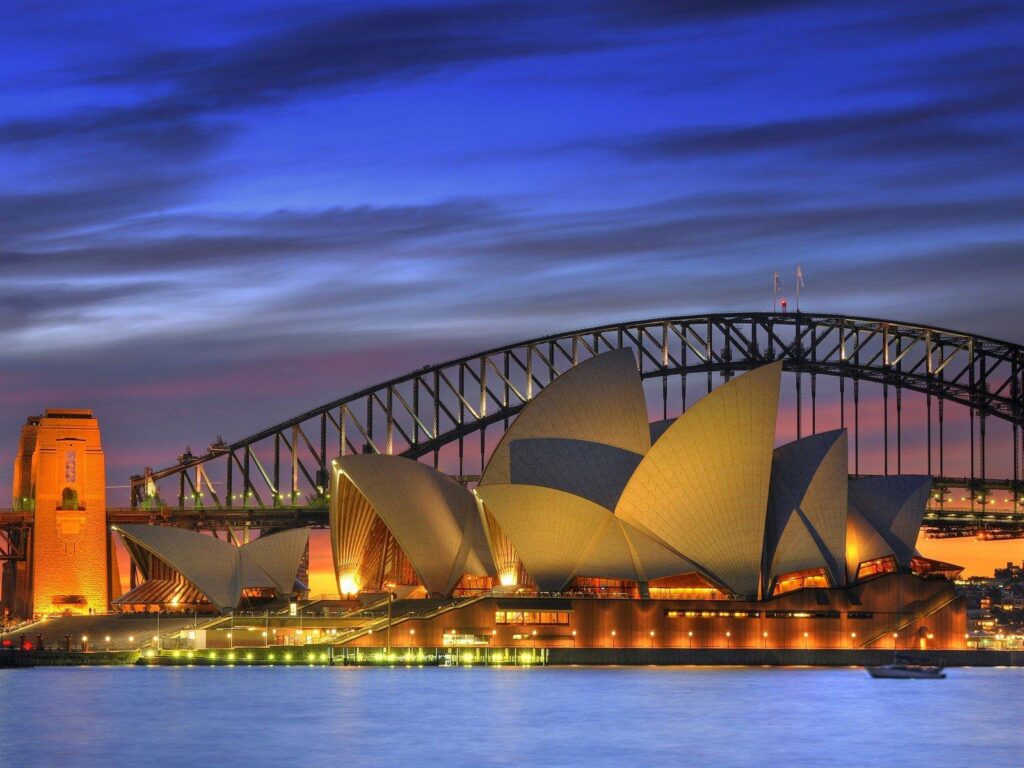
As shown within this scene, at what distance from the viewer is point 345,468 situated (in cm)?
11225

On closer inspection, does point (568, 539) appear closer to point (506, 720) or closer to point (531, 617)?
point (531, 617)

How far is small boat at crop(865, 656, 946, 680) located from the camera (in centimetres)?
10106

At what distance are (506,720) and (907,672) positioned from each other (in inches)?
1340

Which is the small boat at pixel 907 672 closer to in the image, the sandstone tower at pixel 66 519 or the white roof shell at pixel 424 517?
the white roof shell at pixel 424 517

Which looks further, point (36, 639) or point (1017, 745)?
point (36, 639)

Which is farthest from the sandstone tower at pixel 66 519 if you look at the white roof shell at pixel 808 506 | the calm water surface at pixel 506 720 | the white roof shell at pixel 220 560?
the white roof shell at pixel 808 506

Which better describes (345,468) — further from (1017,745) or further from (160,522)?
(1017,745)

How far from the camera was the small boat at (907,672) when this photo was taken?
332 ft

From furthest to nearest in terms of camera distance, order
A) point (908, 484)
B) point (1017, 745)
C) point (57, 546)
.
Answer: point (57, 546) < point (908, 484) < point (1017, 745)

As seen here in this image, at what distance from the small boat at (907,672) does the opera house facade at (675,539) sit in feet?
15.9

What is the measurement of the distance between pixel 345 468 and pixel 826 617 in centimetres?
2783

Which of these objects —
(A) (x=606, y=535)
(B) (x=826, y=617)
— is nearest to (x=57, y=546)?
(A) (x=606, y=535)

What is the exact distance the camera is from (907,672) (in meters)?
101

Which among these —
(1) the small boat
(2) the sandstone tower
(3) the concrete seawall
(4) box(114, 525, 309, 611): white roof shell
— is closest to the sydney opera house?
(3) the concrete seawall
